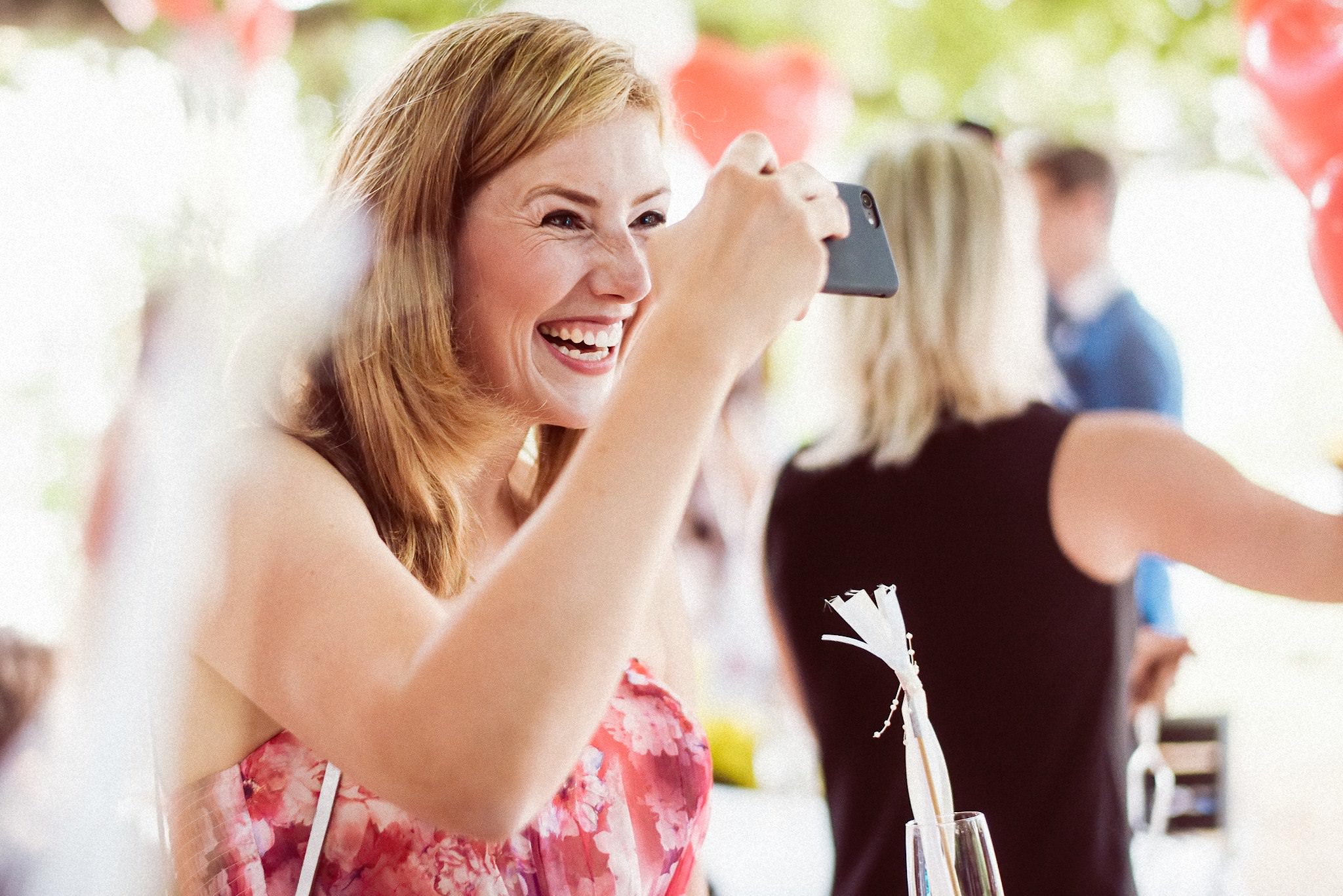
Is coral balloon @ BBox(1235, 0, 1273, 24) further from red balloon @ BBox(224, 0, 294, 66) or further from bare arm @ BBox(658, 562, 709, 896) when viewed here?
red balloon @ BBox(224, 0, 294, 66)

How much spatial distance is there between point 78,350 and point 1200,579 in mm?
3356

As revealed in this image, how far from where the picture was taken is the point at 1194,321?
11.5ft

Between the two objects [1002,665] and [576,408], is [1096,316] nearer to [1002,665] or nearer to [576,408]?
[1002,665]

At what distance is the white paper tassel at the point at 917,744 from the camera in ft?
2.36

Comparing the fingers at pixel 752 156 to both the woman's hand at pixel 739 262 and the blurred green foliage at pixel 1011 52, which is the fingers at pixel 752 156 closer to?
the woman's hand at pixel 739 262

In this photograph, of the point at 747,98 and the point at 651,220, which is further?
the point at 747,98

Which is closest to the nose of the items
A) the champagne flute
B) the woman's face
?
the woman's face

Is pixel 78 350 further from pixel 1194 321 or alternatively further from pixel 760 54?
pixel 1194 321

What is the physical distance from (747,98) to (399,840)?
2166 mm

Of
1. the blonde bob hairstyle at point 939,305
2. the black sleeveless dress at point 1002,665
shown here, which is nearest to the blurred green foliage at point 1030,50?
the blonde bob hairstyle at point 939,305

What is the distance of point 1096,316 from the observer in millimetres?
2738

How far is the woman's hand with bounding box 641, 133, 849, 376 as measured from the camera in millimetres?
694

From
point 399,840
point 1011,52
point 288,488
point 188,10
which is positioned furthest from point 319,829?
point 1011,52

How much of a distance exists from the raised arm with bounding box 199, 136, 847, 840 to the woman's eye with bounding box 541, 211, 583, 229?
288 mm
